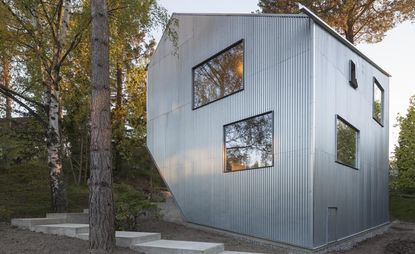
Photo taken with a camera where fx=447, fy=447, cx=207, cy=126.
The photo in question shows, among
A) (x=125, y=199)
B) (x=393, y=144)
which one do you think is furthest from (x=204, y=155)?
(x=393, y=144)

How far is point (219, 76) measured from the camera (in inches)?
525

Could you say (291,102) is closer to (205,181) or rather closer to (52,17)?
(205,181)

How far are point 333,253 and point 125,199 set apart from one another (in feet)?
17.5

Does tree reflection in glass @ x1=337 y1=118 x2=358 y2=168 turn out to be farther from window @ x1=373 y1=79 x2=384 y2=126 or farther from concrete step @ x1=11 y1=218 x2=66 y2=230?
concrete step @ x1=11 y1=218 x2=66 y2=230

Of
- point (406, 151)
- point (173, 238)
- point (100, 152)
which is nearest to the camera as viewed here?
point (100, 152)

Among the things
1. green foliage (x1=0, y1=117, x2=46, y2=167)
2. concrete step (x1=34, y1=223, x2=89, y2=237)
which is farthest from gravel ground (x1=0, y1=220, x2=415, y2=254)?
green foliage (x1=0, y1=117, x2=46, y2=167)

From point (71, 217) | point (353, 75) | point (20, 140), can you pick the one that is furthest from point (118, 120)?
point (353, 75)

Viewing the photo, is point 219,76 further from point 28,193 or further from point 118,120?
point 118,120

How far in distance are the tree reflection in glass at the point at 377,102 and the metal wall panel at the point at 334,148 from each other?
11.5 inches

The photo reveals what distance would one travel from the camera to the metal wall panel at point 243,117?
33.9 feet

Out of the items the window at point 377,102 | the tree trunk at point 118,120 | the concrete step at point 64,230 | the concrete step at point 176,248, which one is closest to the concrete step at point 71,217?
the concrete step at point 64,230

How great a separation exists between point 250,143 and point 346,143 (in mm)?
2891

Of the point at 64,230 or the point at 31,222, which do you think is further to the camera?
the point at 31,222

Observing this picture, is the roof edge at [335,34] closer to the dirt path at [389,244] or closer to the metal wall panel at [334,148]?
the metal wall panel at [334,148]
